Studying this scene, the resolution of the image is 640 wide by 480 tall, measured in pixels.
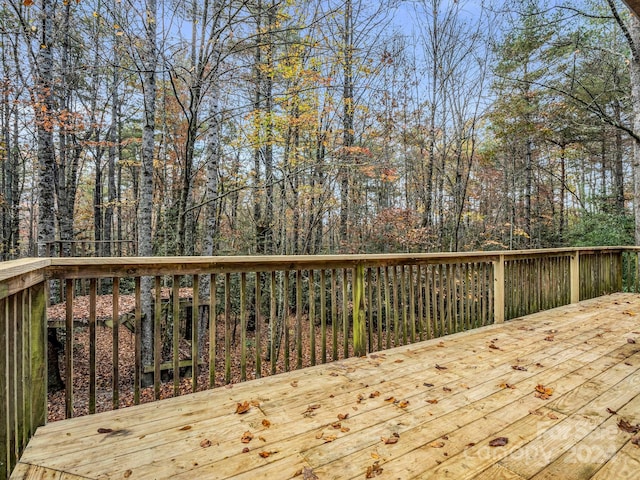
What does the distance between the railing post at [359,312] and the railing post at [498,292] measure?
83.0 inches

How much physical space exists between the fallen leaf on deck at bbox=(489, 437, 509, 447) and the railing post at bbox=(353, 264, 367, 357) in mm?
1464

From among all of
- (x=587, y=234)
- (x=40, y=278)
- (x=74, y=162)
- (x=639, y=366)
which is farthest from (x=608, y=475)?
(x=74, y=162)

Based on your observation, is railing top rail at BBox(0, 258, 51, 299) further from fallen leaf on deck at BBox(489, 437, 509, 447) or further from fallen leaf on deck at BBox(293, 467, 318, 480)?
fallen leaf on deck at BBox(489, 437, 509, 447)

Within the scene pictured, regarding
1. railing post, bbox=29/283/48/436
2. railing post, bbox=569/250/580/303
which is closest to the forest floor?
railing post, bbox=29/283/48/436

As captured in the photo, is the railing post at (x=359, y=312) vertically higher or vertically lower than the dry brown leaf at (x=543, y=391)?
higher

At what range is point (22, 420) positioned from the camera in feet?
5.23

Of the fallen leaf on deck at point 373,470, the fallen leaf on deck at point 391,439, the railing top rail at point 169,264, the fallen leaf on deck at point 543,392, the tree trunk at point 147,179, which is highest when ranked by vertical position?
the tree trunk at point 147,179

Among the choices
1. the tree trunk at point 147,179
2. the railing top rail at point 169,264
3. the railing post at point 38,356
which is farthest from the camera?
the tree trunk at point 147,179

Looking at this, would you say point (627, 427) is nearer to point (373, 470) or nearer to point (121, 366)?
point (373, 470)

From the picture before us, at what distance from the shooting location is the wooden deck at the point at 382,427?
147cm

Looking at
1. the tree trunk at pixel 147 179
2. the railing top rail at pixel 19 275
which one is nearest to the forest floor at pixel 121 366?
the tree trunk at pixel 147 179

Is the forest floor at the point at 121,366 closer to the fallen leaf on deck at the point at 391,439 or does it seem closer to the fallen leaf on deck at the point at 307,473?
the fallen leaf on deck at the point at 391,439

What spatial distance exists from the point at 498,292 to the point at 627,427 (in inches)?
99.6

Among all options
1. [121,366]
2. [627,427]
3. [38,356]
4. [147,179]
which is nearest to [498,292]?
[627,427]
